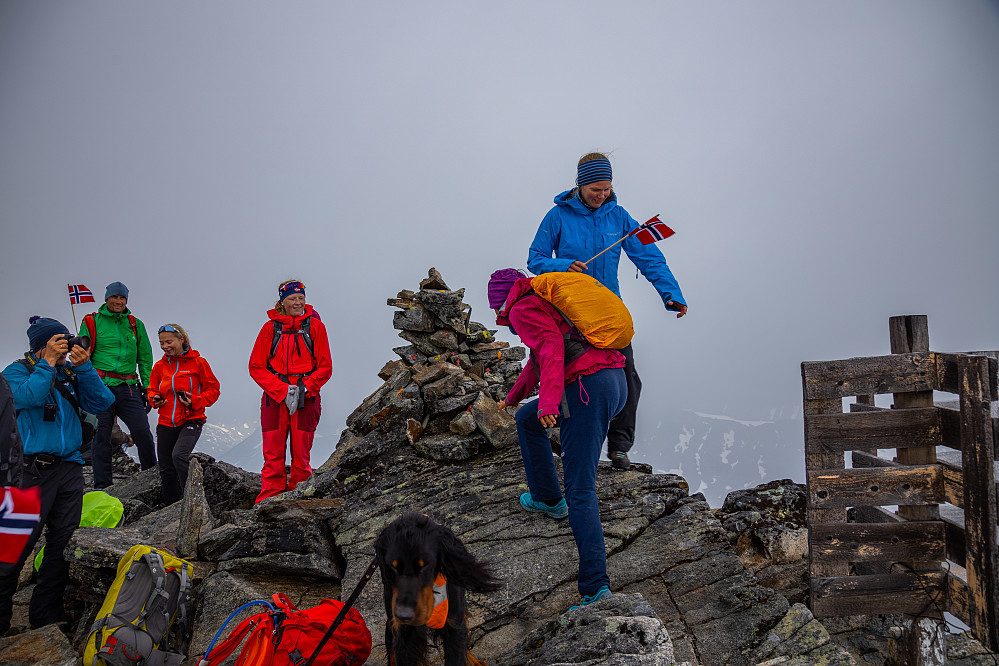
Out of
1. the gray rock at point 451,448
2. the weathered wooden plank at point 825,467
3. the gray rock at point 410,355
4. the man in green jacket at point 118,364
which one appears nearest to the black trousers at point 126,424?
the man in green jacket at point 118,364

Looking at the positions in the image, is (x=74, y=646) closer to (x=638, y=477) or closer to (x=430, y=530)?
(x=430, y=530)

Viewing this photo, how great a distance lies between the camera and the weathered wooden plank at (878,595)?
16.4 ft

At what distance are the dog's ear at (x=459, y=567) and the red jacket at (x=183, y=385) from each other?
772cm

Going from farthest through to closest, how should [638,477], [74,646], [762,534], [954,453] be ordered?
[638,477], [762,534], [74,646], [954,453]

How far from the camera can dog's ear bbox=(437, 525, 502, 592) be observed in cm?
391

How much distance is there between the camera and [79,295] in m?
12.1

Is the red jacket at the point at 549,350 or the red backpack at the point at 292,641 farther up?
the red jacket at the point at 549,350

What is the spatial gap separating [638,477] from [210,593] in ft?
18.2

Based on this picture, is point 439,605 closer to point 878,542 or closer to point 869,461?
point 878,542

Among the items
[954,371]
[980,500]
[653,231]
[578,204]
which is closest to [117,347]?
[578,204]

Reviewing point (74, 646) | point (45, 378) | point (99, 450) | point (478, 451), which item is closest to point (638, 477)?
point (478, 451)

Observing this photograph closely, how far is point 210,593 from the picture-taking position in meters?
6.19

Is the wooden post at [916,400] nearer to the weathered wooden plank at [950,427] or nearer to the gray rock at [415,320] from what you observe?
the weathered wooden plank at [950,427]

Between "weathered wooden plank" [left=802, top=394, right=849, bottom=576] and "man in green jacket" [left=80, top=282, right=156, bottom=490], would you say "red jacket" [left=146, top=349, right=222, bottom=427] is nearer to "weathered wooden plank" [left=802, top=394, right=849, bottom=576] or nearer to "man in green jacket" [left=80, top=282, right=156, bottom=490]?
"man in green jacket" [left=80, top=282, right=156, bottom=490]
